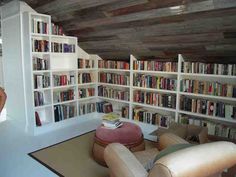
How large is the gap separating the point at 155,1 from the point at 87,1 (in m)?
0.94

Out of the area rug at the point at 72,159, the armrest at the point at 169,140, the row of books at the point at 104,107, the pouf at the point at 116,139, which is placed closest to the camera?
the armrest at the point at 169,140

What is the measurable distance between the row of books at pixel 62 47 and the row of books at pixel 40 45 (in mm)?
122

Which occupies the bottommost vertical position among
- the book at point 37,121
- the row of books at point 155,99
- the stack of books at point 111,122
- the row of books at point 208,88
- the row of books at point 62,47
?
the book at point 37,121

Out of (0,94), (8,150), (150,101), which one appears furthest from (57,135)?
(0,94)

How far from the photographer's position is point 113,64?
4348 mm

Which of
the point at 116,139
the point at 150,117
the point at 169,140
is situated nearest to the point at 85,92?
the point at 150,117

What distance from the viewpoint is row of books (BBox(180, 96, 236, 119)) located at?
307 centimetres

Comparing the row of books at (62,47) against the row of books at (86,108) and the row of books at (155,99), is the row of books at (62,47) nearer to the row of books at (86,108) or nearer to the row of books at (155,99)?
the row of books at (86,108)

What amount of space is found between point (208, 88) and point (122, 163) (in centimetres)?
216

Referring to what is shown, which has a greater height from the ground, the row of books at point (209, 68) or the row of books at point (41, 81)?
the row of books at point (209, 68)

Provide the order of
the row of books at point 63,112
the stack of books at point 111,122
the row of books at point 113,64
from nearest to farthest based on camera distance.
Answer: the stack of books at point 111,122
the row of books at point 63,112
the row of books at point 113,64

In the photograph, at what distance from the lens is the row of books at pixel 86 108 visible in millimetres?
4457

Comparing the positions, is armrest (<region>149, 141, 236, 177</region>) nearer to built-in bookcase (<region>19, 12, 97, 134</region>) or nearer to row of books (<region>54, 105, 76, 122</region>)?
built-in bookcase (<region>19, 12, 97, 134</region>)

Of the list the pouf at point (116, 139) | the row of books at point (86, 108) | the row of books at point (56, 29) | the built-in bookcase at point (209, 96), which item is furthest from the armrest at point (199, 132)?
the row of books at point (56, 29)
